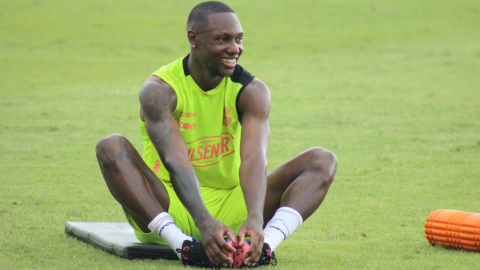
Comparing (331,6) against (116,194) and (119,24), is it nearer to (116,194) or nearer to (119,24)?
(119,24)

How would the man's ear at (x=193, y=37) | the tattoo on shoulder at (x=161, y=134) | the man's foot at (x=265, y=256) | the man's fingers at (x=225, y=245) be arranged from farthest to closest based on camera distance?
the man's ear at (x=193, y=37), the tattoo on shoulder at (x=161, y=134), the man's foot at (x=265, y=256), the man's fingers at (x=225, y=245)

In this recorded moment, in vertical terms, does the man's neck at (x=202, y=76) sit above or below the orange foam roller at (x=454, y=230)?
above

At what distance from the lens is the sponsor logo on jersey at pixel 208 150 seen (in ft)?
14.8

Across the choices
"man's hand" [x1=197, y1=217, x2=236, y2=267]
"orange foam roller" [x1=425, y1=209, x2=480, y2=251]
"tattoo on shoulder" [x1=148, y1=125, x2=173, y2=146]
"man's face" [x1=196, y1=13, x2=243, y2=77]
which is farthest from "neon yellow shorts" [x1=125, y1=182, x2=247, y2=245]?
Answer: "orange foam roller" [x1=425, y1=209, x2=480, y2=251]

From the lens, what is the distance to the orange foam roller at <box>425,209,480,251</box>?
4411 millimetres

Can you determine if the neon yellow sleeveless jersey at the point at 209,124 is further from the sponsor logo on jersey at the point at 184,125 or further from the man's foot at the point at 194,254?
the man's foot at the point at 194,254

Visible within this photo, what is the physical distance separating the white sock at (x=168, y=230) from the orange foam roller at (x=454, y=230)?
179 centimetres

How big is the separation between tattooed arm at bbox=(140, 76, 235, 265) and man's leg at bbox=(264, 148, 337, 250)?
431 millimetres

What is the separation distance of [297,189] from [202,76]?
1.01m

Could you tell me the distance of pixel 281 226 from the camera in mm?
4141

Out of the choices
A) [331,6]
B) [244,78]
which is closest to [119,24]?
[331,6]

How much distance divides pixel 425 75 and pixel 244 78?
15.1 meters

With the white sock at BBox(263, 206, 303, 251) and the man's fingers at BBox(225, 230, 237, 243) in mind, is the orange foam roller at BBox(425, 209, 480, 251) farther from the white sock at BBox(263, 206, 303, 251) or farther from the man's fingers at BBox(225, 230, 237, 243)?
the man's fingers at BBox(225, 230, 237, 243)

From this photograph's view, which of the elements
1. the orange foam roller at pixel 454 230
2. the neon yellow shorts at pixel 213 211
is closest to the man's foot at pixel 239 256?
the neon yellow shorts at pixel 213 211
